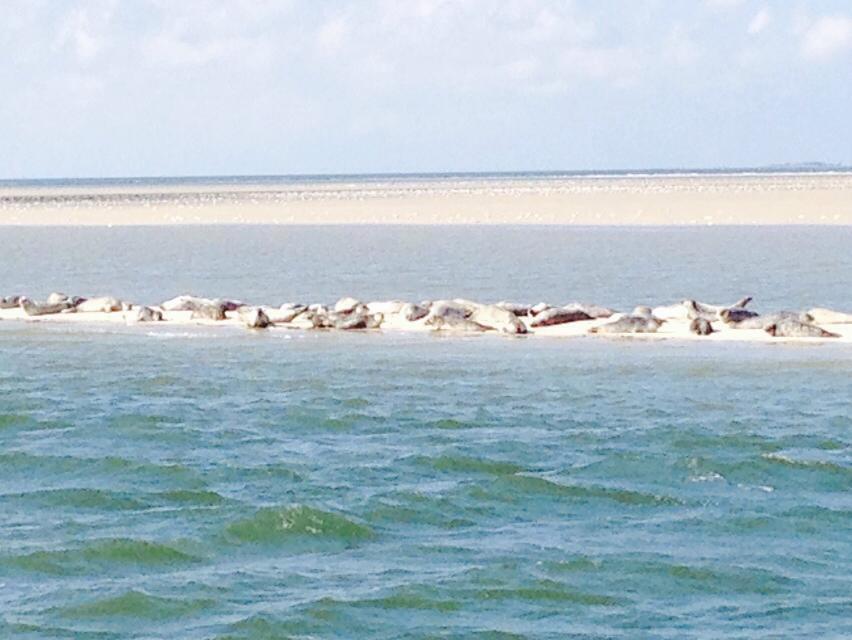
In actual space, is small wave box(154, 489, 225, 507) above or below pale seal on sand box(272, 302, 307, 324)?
below

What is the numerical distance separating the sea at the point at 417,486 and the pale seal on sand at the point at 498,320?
1.82 feet

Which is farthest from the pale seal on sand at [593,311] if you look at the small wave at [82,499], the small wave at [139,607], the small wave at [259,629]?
the small wave at [259,629]

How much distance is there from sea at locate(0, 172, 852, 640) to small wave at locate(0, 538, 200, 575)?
2 centimetres

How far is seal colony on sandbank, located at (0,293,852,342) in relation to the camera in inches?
747

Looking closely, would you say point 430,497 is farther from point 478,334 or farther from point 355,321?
point 355,321

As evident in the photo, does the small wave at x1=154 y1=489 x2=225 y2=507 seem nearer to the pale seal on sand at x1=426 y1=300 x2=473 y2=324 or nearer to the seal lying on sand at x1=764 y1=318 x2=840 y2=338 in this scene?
the pale seal on sand at x1=426 y1=300 x2=473 y2=324

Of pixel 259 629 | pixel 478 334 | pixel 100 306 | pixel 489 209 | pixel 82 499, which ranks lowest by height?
pixel 259 629

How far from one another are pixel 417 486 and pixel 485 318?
915 centimetres

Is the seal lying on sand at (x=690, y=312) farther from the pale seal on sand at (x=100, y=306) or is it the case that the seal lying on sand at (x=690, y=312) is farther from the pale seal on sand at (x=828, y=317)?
the pale seal on sand at (x=100, y=306)

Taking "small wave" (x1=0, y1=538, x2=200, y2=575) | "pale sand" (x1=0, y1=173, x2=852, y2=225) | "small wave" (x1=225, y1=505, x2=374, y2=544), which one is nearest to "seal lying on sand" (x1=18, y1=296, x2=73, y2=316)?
"small wave" (x1=225, y1=505, x2=374, y2=544)

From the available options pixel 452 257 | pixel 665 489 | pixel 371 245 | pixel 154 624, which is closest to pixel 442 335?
pixel 665 489

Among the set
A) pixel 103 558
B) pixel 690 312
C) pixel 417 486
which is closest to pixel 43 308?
pixel 690 312

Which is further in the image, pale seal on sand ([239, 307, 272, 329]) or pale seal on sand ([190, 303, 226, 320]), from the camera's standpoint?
pale seal on sand ([190, 303, 226, 320])

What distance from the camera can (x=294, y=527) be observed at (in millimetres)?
9859
